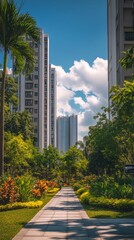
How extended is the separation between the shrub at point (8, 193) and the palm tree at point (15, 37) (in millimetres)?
1017

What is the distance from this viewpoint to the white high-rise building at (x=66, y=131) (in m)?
176

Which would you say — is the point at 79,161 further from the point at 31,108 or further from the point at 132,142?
the point at 132,142

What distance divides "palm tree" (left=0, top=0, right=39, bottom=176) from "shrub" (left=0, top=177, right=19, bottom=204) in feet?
3.34

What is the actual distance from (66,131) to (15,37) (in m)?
161

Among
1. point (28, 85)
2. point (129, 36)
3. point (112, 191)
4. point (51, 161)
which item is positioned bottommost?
point (112, 191)

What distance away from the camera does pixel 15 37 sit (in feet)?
58.9

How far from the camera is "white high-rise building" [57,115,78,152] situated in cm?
17612

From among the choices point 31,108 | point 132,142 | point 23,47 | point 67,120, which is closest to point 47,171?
point 31,108

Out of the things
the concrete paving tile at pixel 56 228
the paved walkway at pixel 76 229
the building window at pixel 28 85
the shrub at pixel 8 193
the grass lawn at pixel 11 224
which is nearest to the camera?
the paved walkway at pixel 76 229

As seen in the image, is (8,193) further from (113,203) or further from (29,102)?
(29,102)

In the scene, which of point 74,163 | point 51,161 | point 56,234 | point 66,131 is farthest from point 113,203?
point 66,131

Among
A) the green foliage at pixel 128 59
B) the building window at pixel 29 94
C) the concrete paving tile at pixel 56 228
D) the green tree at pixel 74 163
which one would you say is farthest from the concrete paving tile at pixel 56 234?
the building window at pixel 29 94

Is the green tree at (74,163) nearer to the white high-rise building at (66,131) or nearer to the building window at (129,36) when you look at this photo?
the building window at (129,36)

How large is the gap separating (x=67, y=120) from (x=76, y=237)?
170 metres
